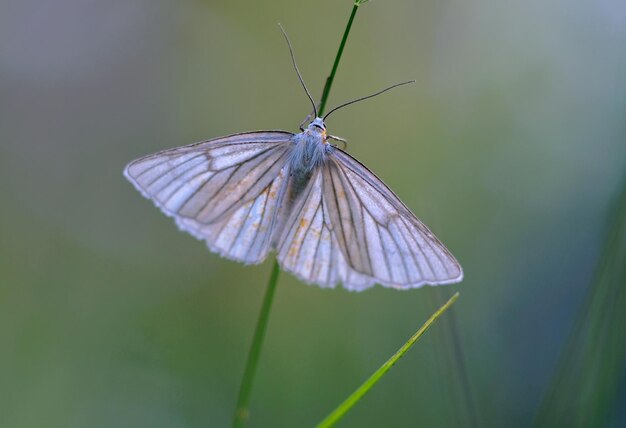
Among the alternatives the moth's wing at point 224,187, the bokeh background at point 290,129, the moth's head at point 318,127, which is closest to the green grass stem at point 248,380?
the moth's wing at point 224,187

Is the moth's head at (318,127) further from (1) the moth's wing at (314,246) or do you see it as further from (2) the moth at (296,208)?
(1) the moth's wing at (314,246)

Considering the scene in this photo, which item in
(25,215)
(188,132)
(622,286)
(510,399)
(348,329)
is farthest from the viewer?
(188,132)

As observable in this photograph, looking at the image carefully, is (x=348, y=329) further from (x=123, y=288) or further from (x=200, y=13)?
(x=200, y=13)

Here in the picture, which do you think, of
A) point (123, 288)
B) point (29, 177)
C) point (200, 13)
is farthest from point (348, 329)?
point (200, 13)

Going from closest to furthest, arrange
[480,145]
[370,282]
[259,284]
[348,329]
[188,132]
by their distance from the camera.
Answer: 1. [370,282]
2. [348,329]
3. [259,284]
4. [480,145]
5. [188,132]

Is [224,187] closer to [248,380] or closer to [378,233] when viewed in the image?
[378,233]

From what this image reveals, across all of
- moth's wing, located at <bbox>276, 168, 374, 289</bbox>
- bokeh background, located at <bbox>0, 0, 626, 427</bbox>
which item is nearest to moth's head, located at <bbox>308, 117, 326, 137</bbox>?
moth's wing, located at <bbox>276, 168, 374, 289</bbox>

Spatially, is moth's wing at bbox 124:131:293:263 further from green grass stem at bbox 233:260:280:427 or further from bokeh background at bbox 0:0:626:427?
bokeh background at bbox 0:0:626:427

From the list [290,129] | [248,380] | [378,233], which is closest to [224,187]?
[378,233]
